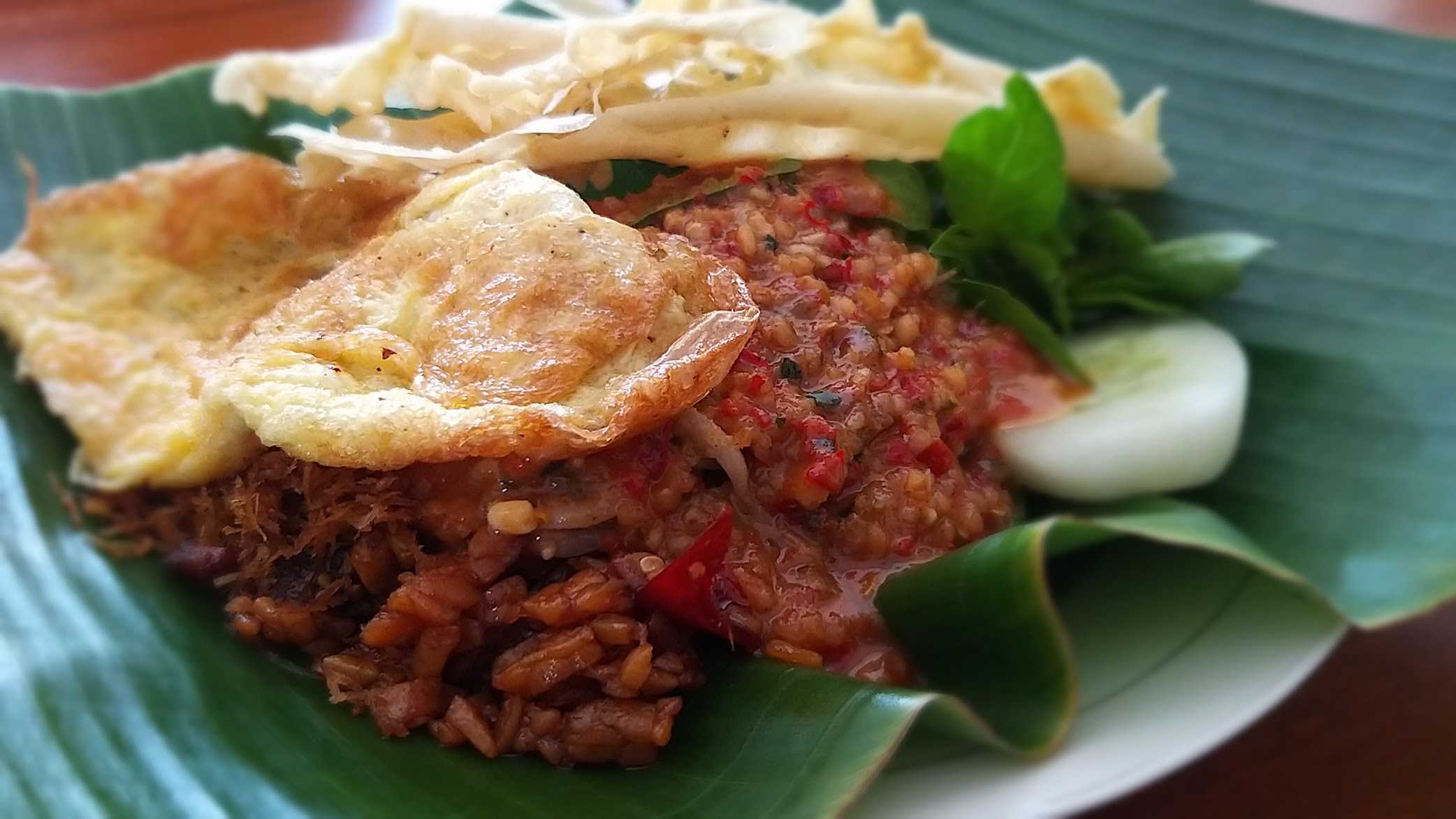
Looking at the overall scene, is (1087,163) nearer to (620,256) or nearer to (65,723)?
(620,256)

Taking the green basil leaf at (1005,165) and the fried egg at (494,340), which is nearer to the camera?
the fried egg at (494,340)

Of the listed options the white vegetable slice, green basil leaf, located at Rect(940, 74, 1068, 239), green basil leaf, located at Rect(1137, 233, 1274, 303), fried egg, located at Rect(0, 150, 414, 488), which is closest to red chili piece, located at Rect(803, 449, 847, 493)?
the white vegetable slice

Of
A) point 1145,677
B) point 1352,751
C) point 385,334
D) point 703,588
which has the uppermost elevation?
point 385,334

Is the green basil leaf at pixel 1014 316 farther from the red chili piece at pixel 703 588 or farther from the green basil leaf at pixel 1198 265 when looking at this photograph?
the red chili piece at pixel 703 588

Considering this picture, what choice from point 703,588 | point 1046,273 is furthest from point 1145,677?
point 1046,273

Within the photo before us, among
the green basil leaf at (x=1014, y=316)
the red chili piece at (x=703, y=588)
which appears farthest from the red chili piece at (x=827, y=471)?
the green basil leaf at (x=1014, y=316)

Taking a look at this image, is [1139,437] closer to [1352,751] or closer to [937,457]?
[937,457]
